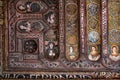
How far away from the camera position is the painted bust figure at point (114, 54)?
14.5 ft

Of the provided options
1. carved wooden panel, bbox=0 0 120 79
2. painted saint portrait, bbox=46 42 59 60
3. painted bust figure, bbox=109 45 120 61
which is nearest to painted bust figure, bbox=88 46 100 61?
carved wooden panel, bbox=0 0 120 79

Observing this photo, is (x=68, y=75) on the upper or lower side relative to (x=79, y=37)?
lower

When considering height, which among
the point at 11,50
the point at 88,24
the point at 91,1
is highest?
the point at 91,1

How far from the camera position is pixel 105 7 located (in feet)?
14.5

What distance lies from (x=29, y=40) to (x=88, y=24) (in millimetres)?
891

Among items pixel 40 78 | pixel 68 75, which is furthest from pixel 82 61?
pixel 40 78

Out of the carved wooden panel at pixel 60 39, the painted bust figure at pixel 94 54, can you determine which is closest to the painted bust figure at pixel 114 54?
the carved wooden panel at pixel 60 39

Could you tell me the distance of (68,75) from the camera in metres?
4.41

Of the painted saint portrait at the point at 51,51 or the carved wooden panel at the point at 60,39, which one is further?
the painted saint portrait at the point at 51,51

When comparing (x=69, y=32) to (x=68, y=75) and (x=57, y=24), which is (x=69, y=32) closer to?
(x=57, y=24)

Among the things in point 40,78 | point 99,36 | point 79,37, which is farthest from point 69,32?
point 40,78

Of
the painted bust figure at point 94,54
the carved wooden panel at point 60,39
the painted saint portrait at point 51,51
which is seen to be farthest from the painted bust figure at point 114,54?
the painted saint portrait at point 51,51

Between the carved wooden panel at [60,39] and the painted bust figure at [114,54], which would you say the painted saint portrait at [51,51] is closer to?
the carved wooden panel at [60,39]

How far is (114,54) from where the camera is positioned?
444 cm
